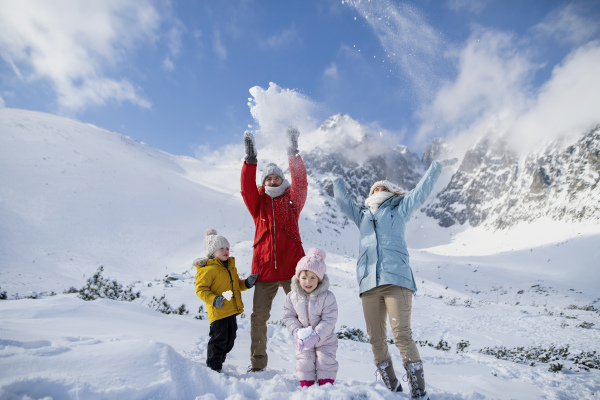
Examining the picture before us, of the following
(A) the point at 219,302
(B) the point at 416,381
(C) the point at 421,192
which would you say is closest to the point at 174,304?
(A) the point at 219,302

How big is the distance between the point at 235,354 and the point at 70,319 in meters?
2.36

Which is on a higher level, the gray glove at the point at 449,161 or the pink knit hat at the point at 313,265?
the gray glove at the point at 449,161

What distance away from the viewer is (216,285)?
3.34 meters

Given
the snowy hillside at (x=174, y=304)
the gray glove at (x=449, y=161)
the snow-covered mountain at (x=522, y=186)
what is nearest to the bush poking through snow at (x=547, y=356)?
the snowy hillside at (x=174, y=304)

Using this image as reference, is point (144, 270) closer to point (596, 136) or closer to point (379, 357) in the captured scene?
point (379, 357)

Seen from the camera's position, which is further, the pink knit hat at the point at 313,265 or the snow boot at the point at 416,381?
the pink knit hat at the point at 313,265

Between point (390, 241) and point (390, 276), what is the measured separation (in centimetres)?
39

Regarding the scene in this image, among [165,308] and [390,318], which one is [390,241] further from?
[165,308]

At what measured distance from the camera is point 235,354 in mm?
4086

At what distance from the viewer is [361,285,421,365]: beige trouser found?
9.05 ft

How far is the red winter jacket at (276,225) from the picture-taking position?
3481 mm

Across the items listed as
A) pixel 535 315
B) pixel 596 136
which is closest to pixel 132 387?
pixel 535 315

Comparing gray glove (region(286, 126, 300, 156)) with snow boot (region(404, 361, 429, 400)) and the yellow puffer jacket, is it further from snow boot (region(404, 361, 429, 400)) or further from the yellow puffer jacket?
snow boot (region(404, 361, 429, 400))

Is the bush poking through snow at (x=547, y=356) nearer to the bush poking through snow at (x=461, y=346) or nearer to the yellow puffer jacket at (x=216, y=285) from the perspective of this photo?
the bush poking through snow at (x=461, y=346)
